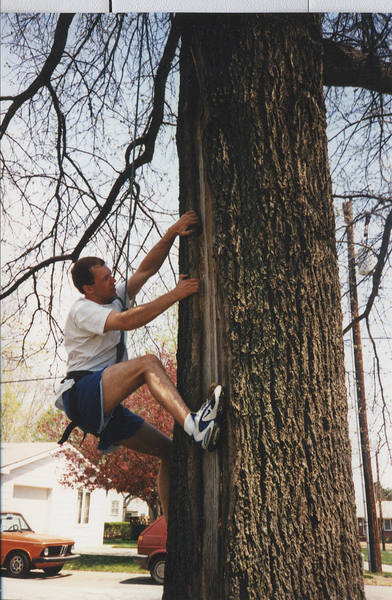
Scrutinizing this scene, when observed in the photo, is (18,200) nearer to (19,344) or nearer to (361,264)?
(19,344)

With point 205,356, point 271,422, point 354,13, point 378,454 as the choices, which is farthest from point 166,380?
point 378,454

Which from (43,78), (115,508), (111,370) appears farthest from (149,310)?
Answer: (115,508)

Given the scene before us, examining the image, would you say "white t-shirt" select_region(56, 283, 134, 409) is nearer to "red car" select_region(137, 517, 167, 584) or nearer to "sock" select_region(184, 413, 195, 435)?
"sock" select_region(184, 413, 195, 435)

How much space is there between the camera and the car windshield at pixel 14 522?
4.02 meters

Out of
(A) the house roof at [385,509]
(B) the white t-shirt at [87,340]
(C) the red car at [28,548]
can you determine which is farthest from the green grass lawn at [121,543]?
(B) the white t-shirt at [87,340]

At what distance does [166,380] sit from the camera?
172cm

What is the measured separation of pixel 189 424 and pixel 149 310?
0.48 m

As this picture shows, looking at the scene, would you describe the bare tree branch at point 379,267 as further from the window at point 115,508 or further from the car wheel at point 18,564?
the car wheel at point 18,564

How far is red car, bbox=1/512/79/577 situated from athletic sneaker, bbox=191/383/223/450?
297 centimetres

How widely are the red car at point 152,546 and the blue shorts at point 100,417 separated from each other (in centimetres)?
162

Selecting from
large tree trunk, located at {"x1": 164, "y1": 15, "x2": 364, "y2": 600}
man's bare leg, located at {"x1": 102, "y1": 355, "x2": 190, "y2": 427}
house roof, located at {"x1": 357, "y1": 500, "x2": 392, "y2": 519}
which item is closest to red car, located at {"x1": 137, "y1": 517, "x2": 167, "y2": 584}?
house roof, located at {"x1": 357, "y1": 500, "x2": 392, "y2": 519}

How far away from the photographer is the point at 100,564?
4.23 metres

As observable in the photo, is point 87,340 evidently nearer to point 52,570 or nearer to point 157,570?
point 157,570

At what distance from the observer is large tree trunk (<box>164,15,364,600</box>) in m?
1.39
